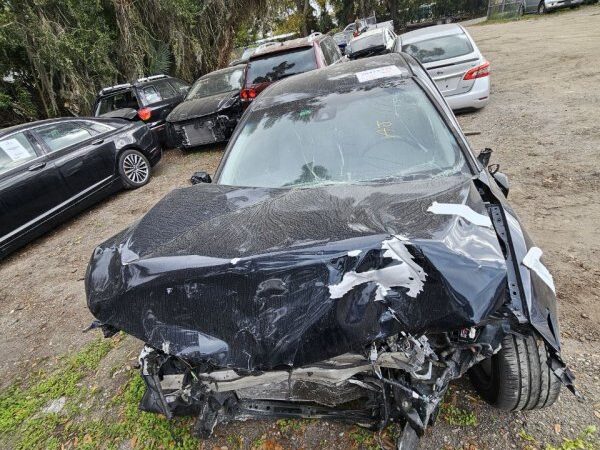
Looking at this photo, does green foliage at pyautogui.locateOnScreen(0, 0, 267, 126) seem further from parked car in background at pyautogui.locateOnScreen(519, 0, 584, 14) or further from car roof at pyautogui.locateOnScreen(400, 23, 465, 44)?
parked car in background at pyautogui.locateOnScreen(519, 0, 584, 14)

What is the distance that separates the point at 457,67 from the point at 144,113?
6.02 metres

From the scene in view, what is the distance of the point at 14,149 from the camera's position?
16.3 ft

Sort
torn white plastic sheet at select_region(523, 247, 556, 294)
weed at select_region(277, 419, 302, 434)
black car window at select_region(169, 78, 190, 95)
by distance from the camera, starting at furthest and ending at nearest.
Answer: black car window at select_region(169, 78, 190, 95) < weed at select_region(277, 419, 302, 434) < torn white plastic sheet at select_region(523, 247, 556, 294)

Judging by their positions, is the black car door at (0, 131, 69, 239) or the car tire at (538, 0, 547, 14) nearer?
the black car door at (0, 131, 69, 239)

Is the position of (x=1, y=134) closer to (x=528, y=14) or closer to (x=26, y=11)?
(x=26, y=11)

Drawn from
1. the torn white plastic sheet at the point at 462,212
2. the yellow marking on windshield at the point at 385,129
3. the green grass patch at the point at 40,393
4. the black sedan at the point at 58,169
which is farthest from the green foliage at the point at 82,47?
the torn white plastic sheet at the point at 462,212

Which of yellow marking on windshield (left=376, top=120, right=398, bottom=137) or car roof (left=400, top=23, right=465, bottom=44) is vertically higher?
car roof (left=400, top=23, right=465, bottom=44)

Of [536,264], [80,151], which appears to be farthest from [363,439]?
[80,151]

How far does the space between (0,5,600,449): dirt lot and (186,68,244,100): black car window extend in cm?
148

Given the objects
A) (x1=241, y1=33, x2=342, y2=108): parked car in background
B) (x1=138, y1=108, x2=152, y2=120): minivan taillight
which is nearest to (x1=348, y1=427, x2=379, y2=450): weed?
(x1=241, y1=33, x2=342, y2=108): parked car in background

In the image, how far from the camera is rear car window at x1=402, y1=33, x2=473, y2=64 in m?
6.41

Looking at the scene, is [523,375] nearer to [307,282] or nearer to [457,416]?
[457,416]

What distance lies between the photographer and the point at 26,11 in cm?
838

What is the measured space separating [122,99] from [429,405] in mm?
8462
